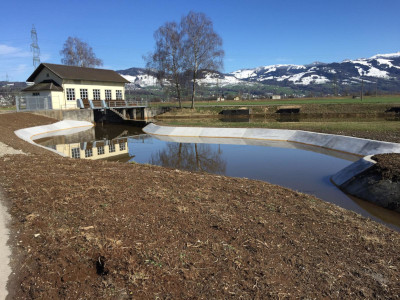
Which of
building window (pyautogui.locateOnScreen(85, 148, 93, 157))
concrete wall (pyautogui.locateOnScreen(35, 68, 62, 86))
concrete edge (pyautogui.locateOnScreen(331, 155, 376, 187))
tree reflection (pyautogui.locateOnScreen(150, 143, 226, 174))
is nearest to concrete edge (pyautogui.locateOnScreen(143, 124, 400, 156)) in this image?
concrete edge (pyautogui.locateOnScreen(331, 155, 376, 187))

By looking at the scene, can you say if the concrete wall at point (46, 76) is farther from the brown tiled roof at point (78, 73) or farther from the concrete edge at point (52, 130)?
the concrete edge at point (52, 130)

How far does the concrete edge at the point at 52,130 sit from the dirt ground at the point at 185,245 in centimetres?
2133

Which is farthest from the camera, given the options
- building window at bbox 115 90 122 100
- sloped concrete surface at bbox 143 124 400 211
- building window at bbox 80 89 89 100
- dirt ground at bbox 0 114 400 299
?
building window at bbox 115 90 122 100

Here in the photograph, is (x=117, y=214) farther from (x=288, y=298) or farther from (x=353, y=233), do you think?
(x=353, y=233)

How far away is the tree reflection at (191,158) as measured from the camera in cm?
1556

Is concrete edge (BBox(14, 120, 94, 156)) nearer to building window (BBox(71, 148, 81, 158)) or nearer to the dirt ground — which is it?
building window (BBox(71, 148, 81, 158))

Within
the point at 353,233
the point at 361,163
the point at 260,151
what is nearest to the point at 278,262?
the point at 353,233

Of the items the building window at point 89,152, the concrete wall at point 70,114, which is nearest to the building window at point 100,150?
the building window at point 89,152

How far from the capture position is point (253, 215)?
6.66 m

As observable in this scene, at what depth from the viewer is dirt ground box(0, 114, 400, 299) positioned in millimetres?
4133

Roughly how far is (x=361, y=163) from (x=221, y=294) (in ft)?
34.0

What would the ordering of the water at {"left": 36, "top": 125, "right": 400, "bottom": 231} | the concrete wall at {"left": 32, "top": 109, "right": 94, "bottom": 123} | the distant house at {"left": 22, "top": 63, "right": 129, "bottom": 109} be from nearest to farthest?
the water at {"left": 36, "top": 125, "right": 400, "bottom": 231} < the concrete wall at {"left": 32, "top": 109, "right": 94, "bottom": 123} < the distant house at {"left": 22, "top": 63, "right": 129, "bottom": 109}

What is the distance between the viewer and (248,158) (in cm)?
1750

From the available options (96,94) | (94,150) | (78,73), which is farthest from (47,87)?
(94,150)
